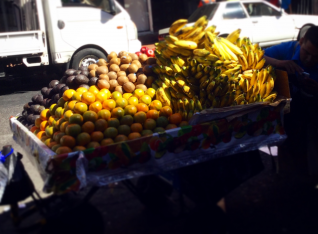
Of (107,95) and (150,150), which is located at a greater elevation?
(107,95)

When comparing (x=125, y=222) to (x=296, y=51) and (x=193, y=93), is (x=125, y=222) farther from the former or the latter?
(x=296, y=51)

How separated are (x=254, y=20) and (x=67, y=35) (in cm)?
536

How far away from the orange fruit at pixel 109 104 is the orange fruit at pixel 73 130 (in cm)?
36

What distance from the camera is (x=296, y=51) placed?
3.15m

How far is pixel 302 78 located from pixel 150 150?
1.47 metres

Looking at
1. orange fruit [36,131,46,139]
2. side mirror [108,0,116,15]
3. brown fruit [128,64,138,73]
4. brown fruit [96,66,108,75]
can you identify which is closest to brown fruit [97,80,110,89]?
brown fruit [96,66,108,75]

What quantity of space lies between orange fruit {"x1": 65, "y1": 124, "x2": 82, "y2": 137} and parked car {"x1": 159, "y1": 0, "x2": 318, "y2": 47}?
7040 mm

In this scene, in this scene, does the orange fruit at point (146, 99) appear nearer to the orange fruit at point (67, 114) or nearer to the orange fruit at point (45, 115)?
the orange fruit at point (67, 114)

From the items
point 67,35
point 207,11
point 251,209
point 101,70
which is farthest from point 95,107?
point 207,11

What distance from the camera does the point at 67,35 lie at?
7805 mm

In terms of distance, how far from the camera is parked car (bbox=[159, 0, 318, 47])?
9.36 m

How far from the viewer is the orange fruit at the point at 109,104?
271 centimetres

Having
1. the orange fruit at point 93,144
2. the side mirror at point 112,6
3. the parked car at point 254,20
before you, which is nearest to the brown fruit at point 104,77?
the orange fruit at point 93,144

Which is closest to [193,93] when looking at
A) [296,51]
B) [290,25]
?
[296,51]
